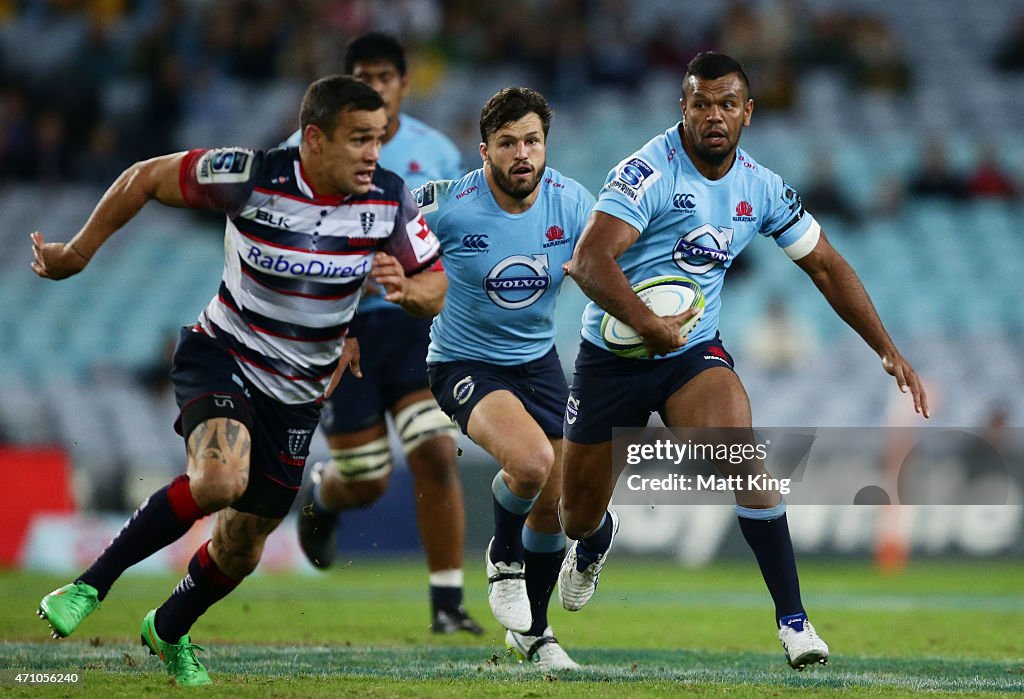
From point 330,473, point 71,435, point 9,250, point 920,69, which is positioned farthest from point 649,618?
point 920,69

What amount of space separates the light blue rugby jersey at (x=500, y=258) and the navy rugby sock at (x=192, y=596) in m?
1.85

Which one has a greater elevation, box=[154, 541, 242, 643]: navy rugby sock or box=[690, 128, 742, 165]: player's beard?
box=[690, 128, 742, 165]: player's beard

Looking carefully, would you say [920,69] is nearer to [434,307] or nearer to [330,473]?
[330,473]

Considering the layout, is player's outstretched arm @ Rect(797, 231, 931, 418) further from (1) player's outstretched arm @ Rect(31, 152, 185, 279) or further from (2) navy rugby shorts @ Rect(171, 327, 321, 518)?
(1) player's outstretched arm @ Rect(31, 152, 185, 279)

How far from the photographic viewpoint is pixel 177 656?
679 centimetres

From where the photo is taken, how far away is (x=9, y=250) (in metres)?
20.2

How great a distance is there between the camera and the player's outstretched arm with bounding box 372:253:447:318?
21.3ft

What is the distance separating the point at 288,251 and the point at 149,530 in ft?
4.55

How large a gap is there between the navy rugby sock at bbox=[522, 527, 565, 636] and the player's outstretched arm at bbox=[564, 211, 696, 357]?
1.55 m

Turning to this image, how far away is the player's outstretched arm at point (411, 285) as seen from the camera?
6.50 meters

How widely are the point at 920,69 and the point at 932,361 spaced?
653 centimetres

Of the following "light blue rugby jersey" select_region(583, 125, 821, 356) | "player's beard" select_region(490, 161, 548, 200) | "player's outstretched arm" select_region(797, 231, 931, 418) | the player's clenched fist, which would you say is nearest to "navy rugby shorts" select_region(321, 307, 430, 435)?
"player's beard" select_region(490, 161, 548, 200)

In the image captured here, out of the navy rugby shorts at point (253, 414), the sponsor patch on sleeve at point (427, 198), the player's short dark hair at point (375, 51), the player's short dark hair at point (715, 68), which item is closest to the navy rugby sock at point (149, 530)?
the navy rugby shorts at point (253, 414)

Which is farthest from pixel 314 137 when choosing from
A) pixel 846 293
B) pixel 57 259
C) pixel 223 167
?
pixel 846 293
